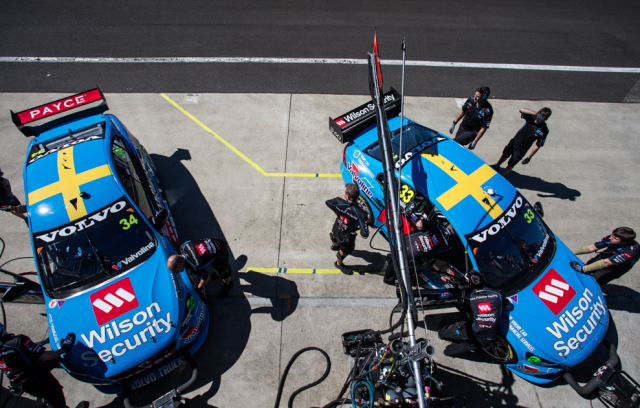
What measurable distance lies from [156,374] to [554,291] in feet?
17.3

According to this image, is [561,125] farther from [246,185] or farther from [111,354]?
[111,354]

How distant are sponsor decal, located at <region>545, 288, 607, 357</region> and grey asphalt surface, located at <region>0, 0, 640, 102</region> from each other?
19.2 ft

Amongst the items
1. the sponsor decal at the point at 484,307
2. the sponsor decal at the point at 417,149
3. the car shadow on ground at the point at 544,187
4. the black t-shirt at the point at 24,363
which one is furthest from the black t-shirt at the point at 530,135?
the black t-shirt at the point at 24,363

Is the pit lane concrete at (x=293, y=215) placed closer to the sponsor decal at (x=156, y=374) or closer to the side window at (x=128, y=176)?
the sponsor decal at (x=156, y=374)

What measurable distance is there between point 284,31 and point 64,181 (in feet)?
25.0

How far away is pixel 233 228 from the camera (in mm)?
6266

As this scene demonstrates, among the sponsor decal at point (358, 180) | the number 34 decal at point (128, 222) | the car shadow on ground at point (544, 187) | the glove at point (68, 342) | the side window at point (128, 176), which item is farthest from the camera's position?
the car shadow on ground at point (544, 187)

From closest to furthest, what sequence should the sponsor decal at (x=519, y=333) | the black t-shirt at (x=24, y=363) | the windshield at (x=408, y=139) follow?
the black t-shirt at (x=24, y=363) → the sponsor decal at (x=519, y=333) → the windshield at (x=408, y=139)

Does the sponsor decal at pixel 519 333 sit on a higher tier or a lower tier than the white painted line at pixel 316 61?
lower

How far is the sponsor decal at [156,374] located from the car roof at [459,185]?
13.4 ft

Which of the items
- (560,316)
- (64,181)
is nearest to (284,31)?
(64,181)

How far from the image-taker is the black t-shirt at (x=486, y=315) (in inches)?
169

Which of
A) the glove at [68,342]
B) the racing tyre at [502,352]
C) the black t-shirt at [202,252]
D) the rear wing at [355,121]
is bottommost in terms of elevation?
the racing tyre at [502,352]

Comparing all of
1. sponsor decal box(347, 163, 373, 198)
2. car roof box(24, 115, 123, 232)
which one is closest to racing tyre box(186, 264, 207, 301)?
car roof box(24, 115, 123, 232)
